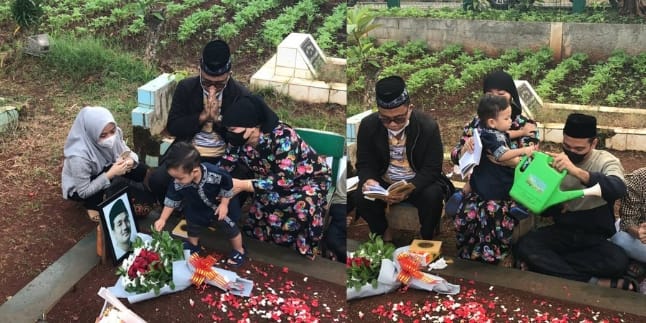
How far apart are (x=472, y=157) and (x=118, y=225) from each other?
5.68 feet

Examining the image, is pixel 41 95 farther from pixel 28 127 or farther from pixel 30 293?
pixel 30 293

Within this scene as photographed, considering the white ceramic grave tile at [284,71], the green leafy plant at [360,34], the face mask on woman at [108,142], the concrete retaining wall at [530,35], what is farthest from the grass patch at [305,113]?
the concrete retaining wall at [530,35]

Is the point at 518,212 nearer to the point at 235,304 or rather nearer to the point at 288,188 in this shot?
the point at 288,188

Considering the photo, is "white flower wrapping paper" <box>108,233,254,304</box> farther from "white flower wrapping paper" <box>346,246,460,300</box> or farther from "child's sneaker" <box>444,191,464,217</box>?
"child's sneaker" <box>444,191,464,217</box>

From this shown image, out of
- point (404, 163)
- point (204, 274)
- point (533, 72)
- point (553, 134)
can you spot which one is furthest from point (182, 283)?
point (533, 72)

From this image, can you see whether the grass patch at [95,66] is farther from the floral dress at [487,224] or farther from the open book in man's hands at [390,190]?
the floral dress at [487,224]

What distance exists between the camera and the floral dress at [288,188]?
331 cm

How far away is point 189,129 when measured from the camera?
363 cm

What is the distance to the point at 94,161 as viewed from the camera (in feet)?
11.8

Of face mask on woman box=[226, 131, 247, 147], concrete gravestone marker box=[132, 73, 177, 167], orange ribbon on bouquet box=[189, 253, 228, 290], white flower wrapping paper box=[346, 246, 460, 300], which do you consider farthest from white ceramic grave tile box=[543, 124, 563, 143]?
orange ribbon on bouquet box=[189, 253, 228, 290]

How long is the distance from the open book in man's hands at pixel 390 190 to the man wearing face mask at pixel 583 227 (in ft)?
1.97

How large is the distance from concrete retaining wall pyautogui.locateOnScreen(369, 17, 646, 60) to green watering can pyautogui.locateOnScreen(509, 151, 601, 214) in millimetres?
2874

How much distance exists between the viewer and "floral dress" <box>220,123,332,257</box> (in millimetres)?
3307

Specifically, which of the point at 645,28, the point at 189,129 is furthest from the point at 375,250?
the point at 645,28
